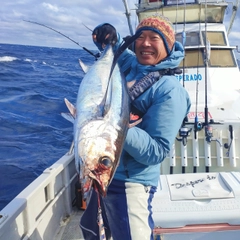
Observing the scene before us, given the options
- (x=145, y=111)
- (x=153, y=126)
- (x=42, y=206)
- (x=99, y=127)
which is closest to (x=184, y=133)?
(x=42, y=206)

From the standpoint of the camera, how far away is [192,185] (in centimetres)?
284

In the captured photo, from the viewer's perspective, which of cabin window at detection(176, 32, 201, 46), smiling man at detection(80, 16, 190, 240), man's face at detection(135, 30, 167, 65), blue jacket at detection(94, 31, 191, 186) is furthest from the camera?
cabin window at detection(176, 32, 201, 46)

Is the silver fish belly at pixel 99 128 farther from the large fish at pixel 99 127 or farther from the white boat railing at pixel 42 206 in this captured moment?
the white boat railing at pixel 42 206

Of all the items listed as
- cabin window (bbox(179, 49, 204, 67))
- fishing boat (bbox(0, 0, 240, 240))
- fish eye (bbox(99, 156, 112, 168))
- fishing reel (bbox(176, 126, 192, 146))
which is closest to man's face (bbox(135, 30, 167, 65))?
fish eye (bbox(99, 156, 112, 168))

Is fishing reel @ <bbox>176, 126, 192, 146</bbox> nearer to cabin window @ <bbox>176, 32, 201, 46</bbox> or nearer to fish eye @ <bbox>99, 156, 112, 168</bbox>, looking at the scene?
fish eye @ <bbox>99, 156, 112, 168</bbox>

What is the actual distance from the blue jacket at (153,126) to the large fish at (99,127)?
0.42ft

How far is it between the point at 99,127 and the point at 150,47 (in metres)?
0.76

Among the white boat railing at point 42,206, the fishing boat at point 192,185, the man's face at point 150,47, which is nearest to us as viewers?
the man's face at point 150,47

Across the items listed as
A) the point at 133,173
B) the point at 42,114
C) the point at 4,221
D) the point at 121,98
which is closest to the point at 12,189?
the point at 4,221

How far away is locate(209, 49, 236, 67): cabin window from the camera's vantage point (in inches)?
253

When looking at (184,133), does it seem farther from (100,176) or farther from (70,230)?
(100,176)

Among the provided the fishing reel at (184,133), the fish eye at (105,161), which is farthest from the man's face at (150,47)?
the fishing reel at (184,133)

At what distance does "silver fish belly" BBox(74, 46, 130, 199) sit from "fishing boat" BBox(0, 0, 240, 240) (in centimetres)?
121

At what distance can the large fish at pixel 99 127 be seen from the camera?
1.28 m
